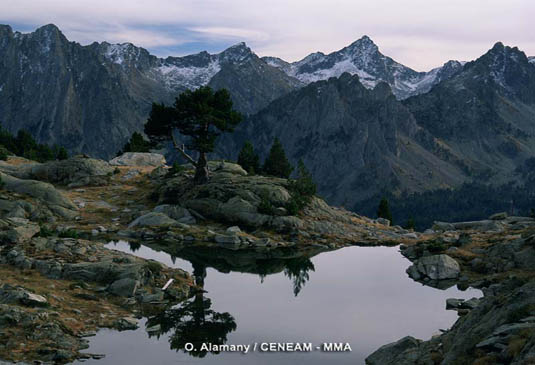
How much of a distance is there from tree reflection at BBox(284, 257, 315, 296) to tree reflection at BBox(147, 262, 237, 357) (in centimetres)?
801

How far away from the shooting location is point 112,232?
58938 millimetres

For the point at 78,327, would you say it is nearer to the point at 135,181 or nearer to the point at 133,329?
the point at 133,329

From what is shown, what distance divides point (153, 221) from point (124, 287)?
2608cm

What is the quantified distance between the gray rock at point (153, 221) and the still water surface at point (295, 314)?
A: 983cm

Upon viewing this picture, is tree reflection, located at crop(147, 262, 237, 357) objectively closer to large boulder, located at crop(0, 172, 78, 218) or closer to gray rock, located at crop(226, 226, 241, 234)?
gray rock, located at crop(226, 226, 241, 234)

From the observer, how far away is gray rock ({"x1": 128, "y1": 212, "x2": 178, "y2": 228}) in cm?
6072

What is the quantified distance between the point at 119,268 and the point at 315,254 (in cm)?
2327

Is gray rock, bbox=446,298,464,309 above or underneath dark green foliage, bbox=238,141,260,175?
underneath

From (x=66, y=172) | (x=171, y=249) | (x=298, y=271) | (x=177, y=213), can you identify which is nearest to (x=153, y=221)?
(x=177, y=213)

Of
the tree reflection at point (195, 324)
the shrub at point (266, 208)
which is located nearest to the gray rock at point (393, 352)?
the tree reflection at point (195, 324)

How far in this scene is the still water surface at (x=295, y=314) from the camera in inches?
1071

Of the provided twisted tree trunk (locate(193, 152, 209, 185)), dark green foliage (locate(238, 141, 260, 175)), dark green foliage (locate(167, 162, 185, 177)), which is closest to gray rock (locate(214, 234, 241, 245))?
twisted tree trunk (locate(193, 152, 209, 185))

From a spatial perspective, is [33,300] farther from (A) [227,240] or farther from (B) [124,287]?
(A) [227,240]

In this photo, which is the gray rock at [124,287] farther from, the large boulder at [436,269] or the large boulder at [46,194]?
the large boulder at [46,194]
